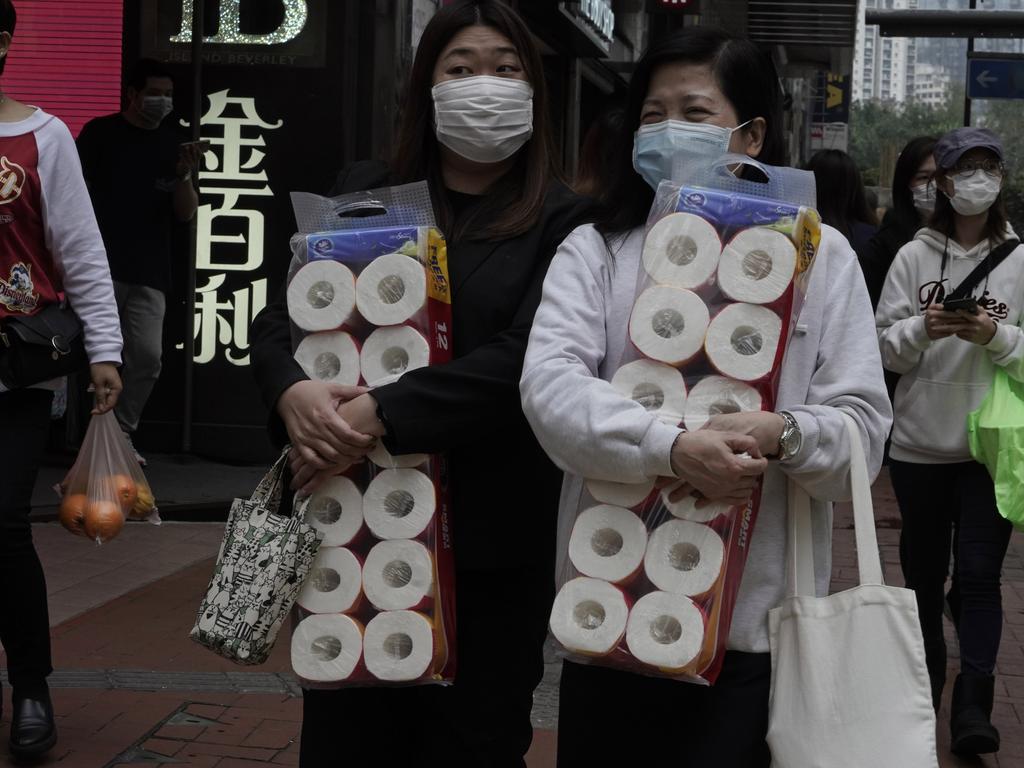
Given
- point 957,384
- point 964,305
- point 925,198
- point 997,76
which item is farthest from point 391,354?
point 997,76

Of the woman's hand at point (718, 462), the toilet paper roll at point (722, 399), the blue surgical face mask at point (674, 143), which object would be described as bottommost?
the woman's hand at point (718, 462)

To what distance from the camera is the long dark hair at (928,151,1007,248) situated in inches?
192

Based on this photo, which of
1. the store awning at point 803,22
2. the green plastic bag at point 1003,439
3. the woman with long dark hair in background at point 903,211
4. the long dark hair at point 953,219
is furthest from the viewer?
the store awning at point 803,22

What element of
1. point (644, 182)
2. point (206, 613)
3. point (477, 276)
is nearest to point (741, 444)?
point (644, 182)

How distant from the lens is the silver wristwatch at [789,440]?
2285mm

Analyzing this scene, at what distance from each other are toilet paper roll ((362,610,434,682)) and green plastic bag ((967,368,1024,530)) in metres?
2.37

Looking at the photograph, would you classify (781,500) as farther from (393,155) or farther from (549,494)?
(393,155)

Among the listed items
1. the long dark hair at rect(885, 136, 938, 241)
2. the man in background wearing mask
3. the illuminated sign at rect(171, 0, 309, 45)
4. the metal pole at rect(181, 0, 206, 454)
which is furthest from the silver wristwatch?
the illuminated sign at rect(171, 0, 309, 45)

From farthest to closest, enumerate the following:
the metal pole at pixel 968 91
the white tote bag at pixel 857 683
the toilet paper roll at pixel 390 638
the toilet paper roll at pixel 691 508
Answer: the metal pole at pixel 968 91
the toilet paper roll at pixel 390 638
the toilet paper roll at pixel 691 508
the white tote bag at pixel 857 683

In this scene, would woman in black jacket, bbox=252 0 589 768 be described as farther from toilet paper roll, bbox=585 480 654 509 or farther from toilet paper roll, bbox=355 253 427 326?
toilet paper roll, bbox=585 480 654 509

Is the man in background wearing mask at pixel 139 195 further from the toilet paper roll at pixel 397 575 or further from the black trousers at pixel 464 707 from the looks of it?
the toilet paper roll at pixel 397 575

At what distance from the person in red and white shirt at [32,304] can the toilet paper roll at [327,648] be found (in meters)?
1.49

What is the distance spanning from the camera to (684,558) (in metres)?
2.30

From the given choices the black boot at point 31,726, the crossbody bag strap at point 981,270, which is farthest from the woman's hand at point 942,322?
the black boot at point 31,726
